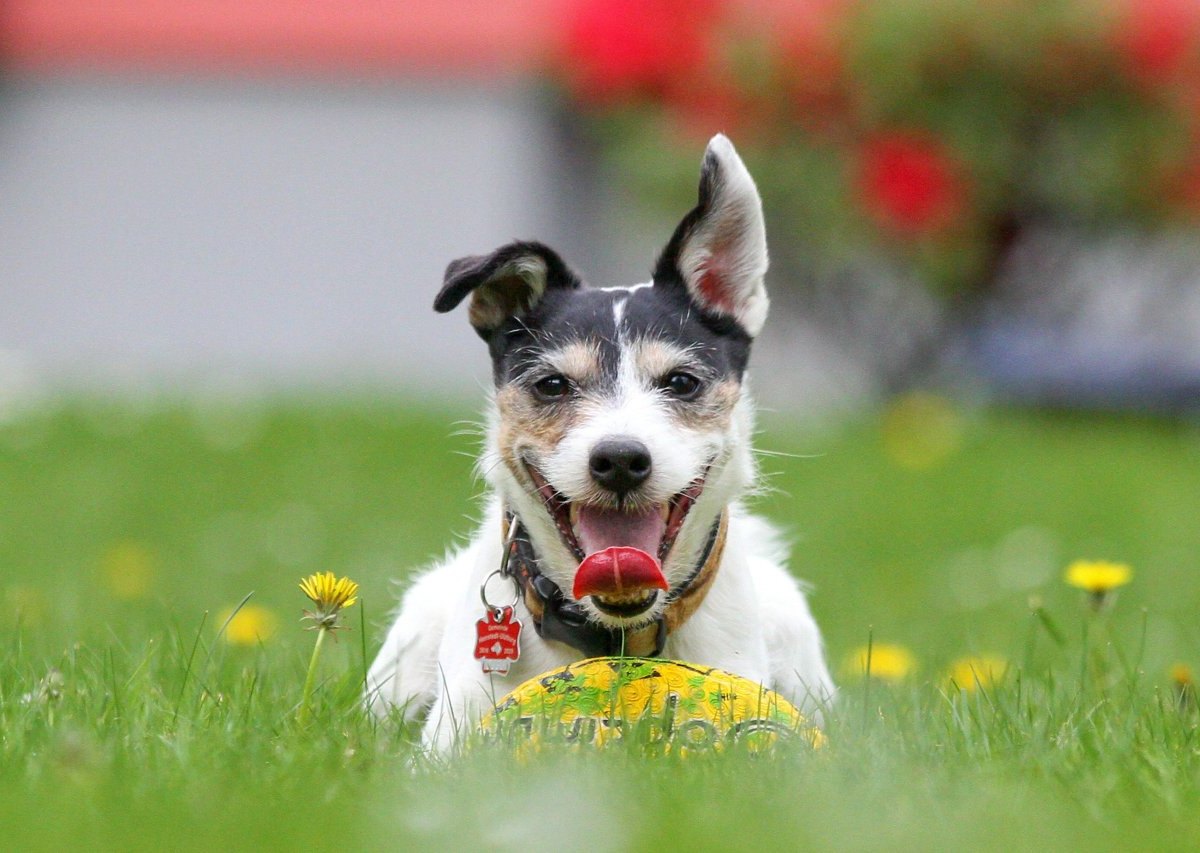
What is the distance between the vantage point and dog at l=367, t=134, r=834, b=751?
389 cm

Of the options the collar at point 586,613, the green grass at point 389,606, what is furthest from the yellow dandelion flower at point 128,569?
the collar at point 586,613

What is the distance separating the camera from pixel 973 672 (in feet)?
13.7

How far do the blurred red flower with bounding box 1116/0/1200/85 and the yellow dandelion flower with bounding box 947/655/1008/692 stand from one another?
28.8ft

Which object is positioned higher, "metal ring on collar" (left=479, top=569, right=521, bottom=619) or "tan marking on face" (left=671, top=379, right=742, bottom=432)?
"tan marking on face" (left=671, top=379, right=742, bottom=432)

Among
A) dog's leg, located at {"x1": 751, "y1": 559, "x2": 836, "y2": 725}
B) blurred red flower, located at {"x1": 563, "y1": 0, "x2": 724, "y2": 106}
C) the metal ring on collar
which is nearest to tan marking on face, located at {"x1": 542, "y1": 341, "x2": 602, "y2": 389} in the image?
the metal ring on collar

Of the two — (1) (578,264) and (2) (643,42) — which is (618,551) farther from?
(1) (578,264)

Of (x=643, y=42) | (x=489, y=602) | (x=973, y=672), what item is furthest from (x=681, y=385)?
(x=643, y=42)

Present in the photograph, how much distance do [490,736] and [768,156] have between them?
10523mm

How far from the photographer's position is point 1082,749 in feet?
11.5

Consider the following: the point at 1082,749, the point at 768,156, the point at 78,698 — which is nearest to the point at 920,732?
the point at 1082,749

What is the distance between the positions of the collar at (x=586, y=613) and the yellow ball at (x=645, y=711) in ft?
0.79

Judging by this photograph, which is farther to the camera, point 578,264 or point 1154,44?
point 578,264

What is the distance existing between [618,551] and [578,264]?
1597cm

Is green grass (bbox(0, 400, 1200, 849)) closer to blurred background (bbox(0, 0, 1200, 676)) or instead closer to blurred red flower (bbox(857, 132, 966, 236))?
blurred background (bbox(0, 0, 1200, 676))
